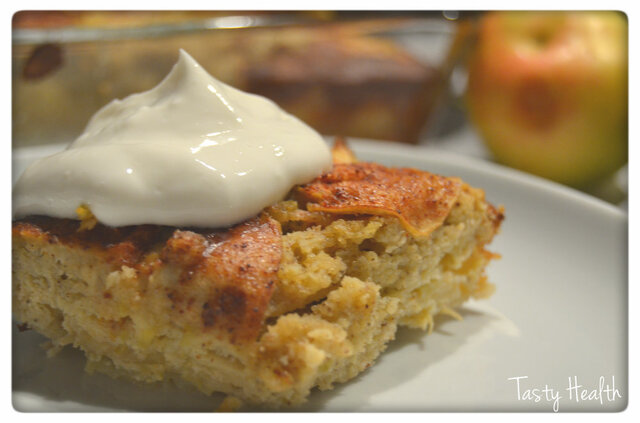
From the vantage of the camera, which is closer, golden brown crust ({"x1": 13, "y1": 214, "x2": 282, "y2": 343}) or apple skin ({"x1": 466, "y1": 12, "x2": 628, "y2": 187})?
golden brown crust ({"x1": 13, "y1": 214, "x2": 282, "y2": 343})

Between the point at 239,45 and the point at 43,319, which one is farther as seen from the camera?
the point at 239,45

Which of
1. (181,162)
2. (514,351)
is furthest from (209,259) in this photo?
(514,351)

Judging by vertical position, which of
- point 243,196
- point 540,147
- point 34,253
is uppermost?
point 243,196

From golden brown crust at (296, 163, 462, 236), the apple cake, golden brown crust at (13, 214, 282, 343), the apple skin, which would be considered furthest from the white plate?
the apple skin

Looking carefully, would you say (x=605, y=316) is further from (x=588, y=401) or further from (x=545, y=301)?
(x=588, y=401)

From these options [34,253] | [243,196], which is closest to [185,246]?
[243,196]

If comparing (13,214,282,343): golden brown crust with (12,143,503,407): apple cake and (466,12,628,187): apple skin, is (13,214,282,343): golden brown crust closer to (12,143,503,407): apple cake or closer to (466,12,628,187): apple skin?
(12,143,503,407): apple cake
